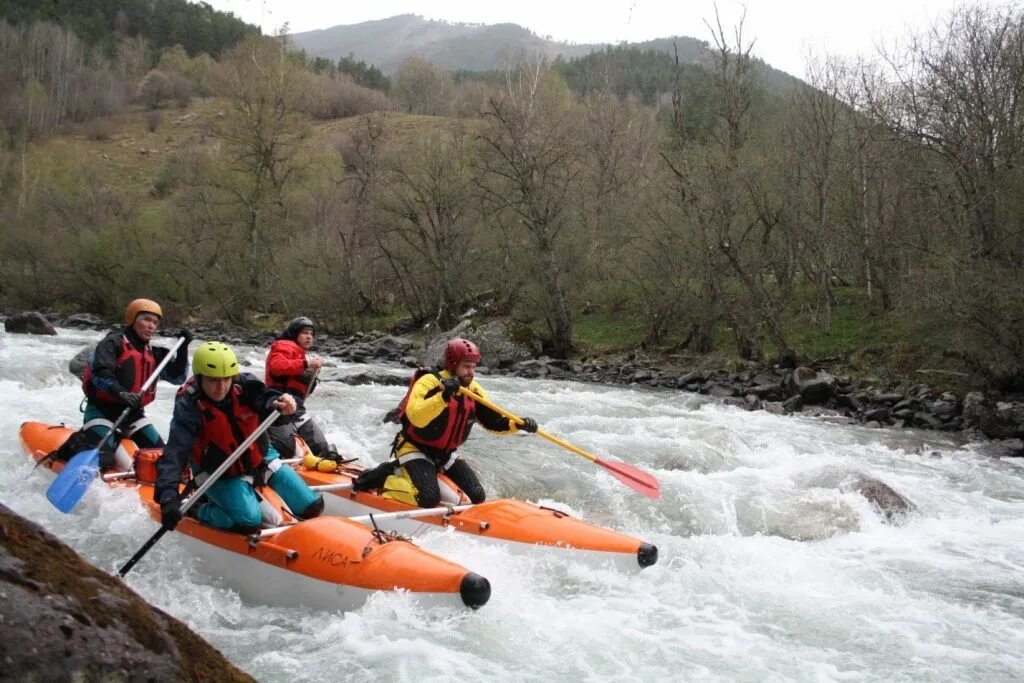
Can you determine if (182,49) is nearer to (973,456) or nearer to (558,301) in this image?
(558,301)

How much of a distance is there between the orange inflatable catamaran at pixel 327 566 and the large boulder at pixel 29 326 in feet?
63.3

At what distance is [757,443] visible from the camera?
11.3 metres

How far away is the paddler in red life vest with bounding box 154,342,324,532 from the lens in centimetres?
520

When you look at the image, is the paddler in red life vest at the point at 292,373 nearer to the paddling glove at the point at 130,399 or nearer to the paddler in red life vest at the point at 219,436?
the paddling glove at the point at 130,399

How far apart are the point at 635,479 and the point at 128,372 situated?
4.54 meters

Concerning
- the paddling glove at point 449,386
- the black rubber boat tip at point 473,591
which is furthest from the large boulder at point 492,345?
the black rubber boat tip at point 473,591

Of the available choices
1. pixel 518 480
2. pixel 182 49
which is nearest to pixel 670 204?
pixel 518 480

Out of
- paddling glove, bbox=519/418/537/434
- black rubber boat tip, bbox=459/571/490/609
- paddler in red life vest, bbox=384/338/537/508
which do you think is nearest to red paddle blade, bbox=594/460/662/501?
paddling glove, bbox=519/418/537/434

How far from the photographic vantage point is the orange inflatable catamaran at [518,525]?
601cm

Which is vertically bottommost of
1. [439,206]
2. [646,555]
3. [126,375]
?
[646,555]

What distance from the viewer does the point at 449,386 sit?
6.38m

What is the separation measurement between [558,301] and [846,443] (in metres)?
10.2

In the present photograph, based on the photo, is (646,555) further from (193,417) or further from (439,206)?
(439,206)

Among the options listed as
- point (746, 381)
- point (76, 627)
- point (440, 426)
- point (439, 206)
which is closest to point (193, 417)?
point (440, 426)
